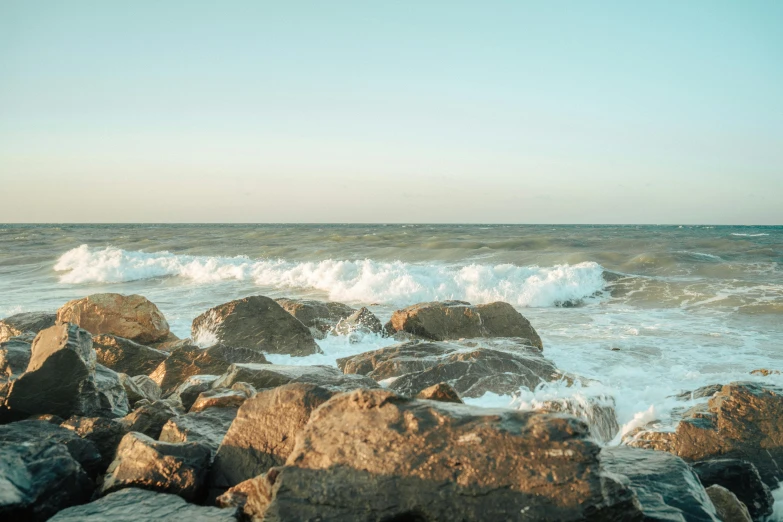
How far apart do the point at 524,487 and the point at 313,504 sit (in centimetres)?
80

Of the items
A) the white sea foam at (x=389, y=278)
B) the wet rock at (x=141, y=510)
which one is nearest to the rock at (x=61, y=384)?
the wet rock at (x=141, y=510)

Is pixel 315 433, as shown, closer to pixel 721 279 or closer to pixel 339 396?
pixel 339 396

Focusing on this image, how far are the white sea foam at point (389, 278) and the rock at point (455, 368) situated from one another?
303 inches

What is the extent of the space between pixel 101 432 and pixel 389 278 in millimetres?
11673

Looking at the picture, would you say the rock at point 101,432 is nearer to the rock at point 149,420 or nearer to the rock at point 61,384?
the rock at point 149,420

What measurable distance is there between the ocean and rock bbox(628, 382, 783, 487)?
1.13ft

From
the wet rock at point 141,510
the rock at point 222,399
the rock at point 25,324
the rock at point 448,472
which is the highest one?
the rock at point 448,472

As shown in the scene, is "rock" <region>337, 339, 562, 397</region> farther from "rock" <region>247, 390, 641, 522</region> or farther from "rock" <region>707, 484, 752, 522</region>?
"rock" <region>247, 390, 641, 522</region>

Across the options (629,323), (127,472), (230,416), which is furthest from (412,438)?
(629,323)

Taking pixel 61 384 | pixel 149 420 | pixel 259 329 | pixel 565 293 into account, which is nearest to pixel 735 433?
pixel 149 420

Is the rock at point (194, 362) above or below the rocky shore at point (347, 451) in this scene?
below

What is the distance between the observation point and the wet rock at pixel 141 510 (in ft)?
8.07

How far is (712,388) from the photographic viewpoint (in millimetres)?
5105

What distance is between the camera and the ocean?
7.18 m
